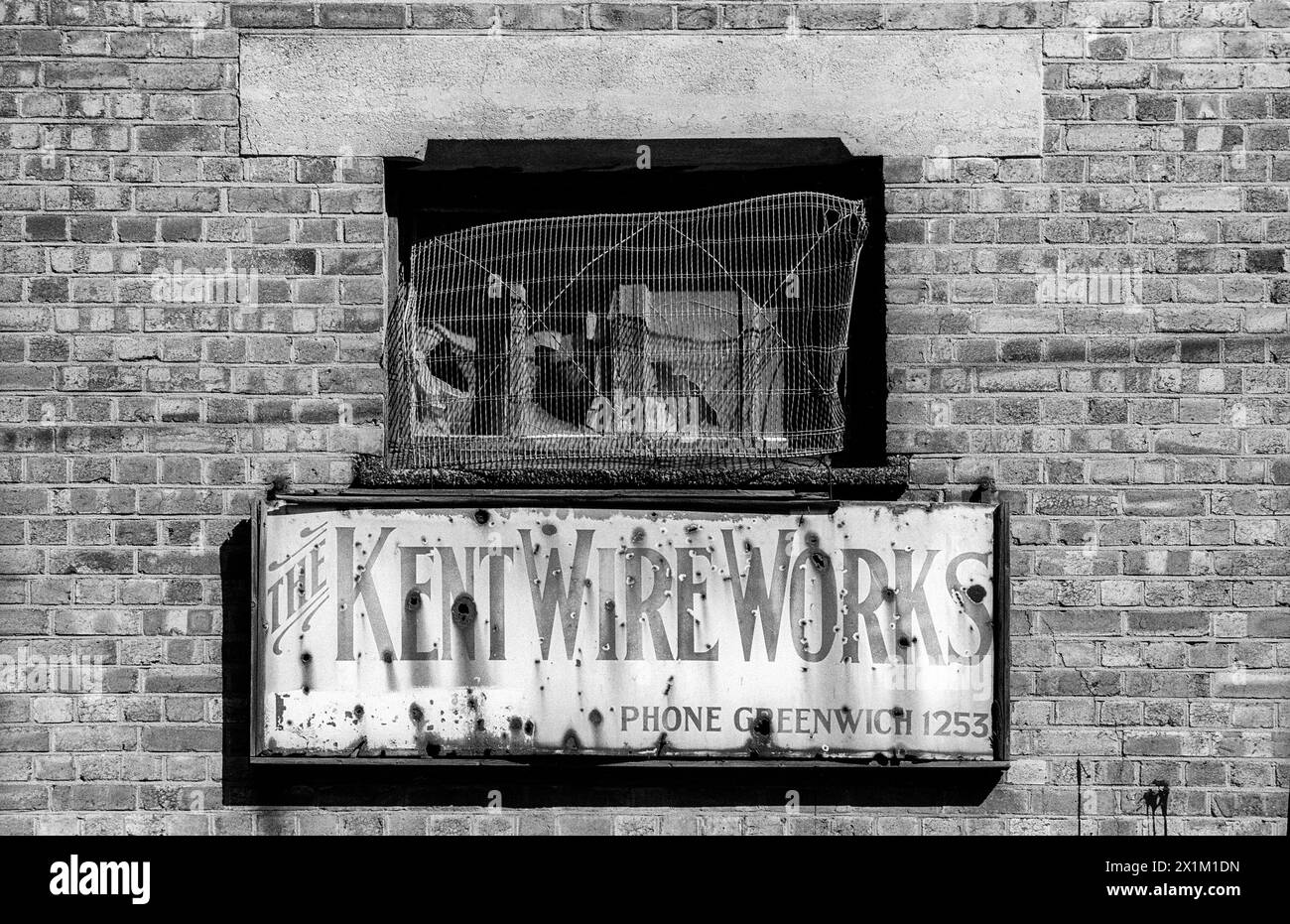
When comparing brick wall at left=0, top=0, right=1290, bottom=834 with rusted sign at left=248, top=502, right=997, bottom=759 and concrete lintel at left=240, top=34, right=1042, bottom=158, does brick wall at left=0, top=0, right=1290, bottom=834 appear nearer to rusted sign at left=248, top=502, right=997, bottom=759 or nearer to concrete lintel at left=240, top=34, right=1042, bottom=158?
concrete lintel at left=240, top=34, right=1042, bottom=158

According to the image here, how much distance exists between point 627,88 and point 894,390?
1.40 meters

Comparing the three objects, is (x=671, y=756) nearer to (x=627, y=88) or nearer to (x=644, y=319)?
(x=644, y=319)

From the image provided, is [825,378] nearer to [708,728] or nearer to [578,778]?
[708,728]

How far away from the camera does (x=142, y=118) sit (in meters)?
4.05

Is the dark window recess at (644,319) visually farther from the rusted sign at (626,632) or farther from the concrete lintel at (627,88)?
the rusted sign at (626,632)

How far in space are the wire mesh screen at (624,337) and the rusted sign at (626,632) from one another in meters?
0.40

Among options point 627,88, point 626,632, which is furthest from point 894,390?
point 627,88

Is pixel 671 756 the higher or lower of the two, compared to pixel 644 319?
lower

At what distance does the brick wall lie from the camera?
3982mm

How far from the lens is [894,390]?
4035 mm

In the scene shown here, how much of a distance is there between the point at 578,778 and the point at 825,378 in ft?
5.39

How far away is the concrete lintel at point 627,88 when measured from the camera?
13.3ft

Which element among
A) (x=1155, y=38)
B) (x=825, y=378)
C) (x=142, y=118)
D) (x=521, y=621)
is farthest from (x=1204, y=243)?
(x=142, y=118)

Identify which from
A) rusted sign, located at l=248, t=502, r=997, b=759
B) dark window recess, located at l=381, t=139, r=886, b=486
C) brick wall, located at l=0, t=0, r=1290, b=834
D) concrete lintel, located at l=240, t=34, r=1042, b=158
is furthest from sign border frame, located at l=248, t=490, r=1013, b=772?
concrete lintel, located at l=240, t=34, r=1042, b=158
